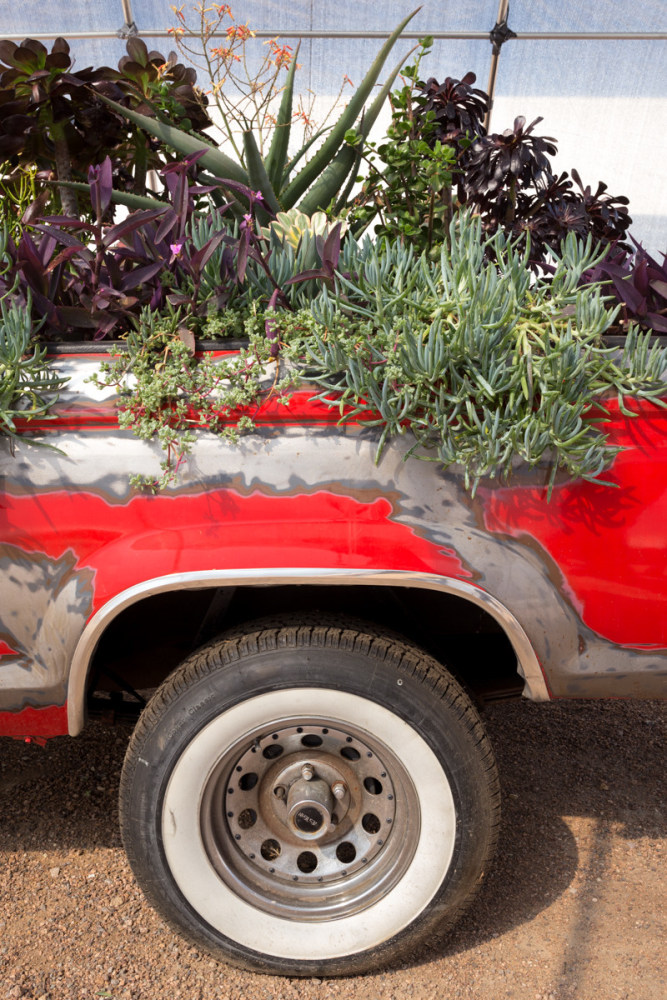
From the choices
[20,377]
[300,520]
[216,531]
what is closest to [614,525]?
[300,520]

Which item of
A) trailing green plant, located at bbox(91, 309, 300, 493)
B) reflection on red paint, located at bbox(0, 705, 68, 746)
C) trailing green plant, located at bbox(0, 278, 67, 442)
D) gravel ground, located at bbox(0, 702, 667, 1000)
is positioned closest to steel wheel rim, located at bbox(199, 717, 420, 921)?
gravel ground, located at bbox(0, 702, 667, 1000)

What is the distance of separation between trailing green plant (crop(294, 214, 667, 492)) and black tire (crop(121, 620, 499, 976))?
541 mm

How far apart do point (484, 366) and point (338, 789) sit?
115cm

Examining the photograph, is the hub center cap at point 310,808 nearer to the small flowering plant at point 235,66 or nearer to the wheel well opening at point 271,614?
the wheel well opening at point 271,614

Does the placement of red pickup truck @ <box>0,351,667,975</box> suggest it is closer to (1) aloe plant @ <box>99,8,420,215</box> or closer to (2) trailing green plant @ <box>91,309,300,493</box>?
(2) trailing green plant @ <box>91,309,300,493</box>

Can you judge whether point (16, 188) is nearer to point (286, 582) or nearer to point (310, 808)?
point (286, 582)

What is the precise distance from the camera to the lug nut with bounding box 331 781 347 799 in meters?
2.05

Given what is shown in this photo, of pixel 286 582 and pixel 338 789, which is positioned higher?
pixel 286 582

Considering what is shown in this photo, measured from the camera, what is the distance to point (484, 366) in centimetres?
167

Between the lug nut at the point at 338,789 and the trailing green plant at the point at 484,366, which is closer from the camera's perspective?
the trailing green plant at the point at 484,366

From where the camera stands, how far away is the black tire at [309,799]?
1.84m

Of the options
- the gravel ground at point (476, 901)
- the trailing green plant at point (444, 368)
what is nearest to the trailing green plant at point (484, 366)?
the trailing green plant at point (444, 368)

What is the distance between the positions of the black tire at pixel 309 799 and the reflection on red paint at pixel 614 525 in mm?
398

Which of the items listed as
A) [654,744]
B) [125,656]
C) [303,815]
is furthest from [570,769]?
[125,656]
